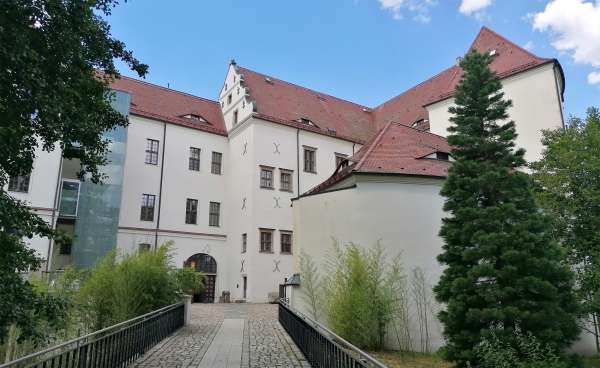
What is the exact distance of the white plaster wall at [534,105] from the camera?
21.7 m

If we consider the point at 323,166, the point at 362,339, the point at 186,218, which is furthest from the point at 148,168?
the point at 362,339

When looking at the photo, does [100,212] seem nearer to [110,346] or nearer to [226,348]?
[226,348]

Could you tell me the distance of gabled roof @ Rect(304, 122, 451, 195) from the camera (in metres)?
15.2

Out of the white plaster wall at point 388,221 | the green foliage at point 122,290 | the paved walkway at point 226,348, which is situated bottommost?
the paved walkway at point 226,348

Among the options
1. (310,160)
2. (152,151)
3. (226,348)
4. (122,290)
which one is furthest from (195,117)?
(226,348)

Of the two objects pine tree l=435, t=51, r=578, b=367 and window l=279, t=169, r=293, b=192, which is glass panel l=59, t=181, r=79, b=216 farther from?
pine tree l=435, t=51, r=578, b=367

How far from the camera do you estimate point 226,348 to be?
10305 millimetres

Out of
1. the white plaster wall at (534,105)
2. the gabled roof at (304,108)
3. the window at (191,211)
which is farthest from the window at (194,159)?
the white plaster wall at (534,105)

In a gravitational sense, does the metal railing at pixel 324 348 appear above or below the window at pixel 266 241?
below

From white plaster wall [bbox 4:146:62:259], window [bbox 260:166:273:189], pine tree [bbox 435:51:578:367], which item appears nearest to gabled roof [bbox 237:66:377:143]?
window [bbox 260:166:273:189]

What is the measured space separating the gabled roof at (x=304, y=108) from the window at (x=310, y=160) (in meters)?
1.43

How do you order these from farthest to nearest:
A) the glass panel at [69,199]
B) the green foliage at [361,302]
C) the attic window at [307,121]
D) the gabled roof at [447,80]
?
the attic window at [307,121] < the glass panel at [69,199] < the gabled roof at [447,80] < the green foliage at [361,302]

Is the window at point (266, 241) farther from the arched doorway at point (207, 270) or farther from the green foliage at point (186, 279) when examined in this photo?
the green foliage at point (186, 279)

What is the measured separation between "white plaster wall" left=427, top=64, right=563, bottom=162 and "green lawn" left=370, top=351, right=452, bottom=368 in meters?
12.0
